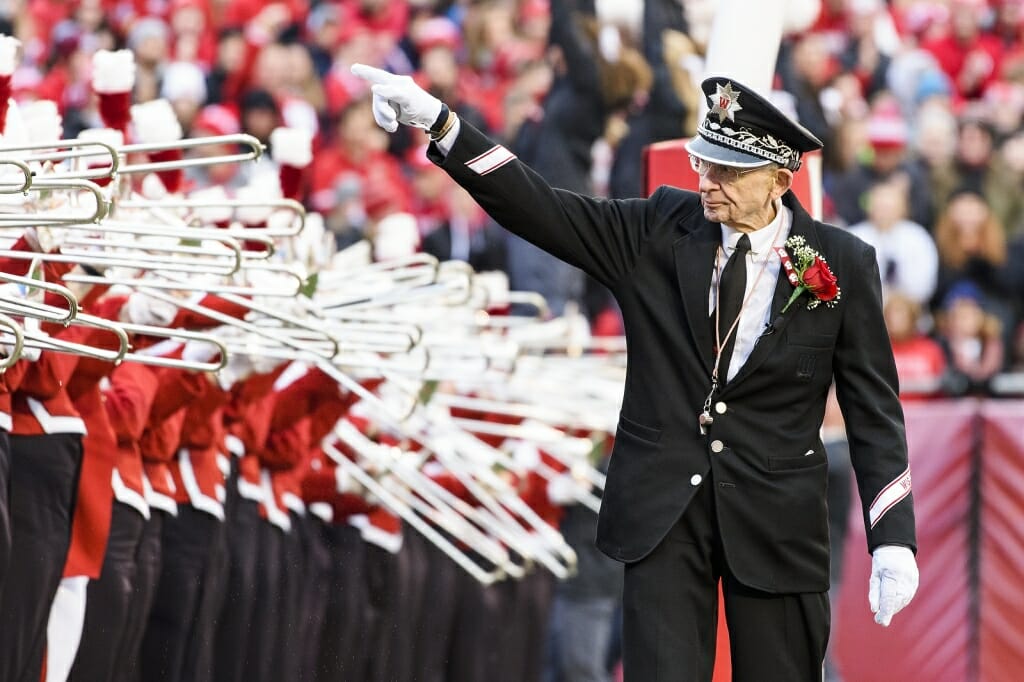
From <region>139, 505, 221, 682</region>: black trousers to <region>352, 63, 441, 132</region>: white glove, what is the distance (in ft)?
8.27

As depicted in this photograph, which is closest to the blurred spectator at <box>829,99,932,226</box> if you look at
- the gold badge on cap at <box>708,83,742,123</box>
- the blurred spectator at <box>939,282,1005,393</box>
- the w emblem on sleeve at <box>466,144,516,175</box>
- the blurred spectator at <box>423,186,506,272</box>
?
the blurred spectator at <box>939,282,1005,393</box>

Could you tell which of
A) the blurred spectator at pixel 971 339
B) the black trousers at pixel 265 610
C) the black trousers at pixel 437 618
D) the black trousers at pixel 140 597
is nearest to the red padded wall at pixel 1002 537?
the blurred spectator at pixel 971 339

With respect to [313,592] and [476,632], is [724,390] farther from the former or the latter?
[476,632]

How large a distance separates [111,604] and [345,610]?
181 cm

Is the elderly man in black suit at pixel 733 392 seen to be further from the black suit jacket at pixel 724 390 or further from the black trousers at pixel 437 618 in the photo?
the black trousers at pixel 437 618

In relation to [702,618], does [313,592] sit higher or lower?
lower

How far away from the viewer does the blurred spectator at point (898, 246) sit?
13.4 meters

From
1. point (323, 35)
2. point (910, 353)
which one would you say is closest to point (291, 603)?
point (910, 353)

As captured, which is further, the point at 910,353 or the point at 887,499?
the point at 910,353

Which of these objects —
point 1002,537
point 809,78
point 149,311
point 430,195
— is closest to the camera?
point 149,311

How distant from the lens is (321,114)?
1320cm

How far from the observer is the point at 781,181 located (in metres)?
5.24

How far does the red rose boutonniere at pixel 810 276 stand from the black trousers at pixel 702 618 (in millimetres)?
524

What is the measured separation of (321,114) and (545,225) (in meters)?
8.28
